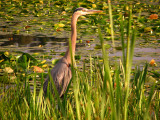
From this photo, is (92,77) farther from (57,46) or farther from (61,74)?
(57,46)

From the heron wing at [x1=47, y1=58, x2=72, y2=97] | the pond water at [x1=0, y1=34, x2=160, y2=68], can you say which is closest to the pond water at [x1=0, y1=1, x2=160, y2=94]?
the pond water at [x1=0, y1=34, x2=160, y2=68]

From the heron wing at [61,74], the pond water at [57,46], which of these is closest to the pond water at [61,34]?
the pond water at [57,46]

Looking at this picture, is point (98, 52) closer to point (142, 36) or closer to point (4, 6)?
point (142, 36)

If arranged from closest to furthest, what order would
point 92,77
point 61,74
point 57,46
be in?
point 61,74 → point 92,77 → point 57,46

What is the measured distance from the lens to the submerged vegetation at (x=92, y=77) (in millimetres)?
1307

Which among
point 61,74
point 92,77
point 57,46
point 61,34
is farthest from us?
point 61,34

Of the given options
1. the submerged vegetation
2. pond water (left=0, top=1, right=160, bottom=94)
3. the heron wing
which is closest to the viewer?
the submerged vegetation

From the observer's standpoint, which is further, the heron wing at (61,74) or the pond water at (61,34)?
the pond water at (61,34)

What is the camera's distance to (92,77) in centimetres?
402

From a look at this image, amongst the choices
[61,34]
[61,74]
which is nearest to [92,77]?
[61,74]

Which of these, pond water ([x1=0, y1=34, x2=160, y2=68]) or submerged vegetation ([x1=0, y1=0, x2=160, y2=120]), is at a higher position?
submerged vegetation ([x1=0, y1=0, x2=160, y2=120])

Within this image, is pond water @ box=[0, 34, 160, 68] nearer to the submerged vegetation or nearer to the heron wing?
the submerged vegetation

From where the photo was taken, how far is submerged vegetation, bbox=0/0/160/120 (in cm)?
131

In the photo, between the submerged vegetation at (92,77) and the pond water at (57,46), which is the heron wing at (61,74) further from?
the pond water at (57,46)
